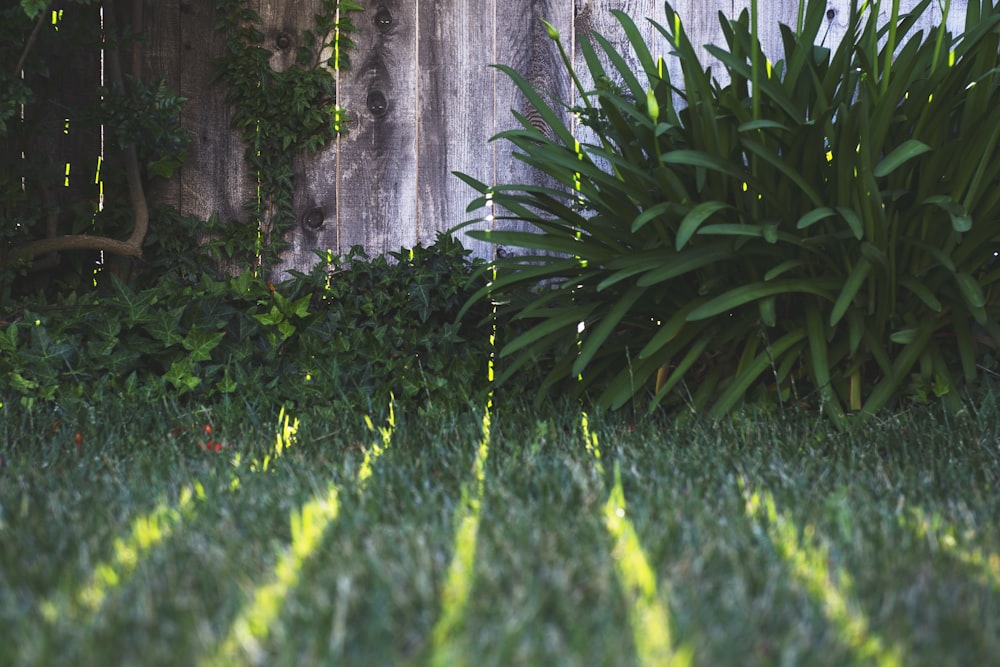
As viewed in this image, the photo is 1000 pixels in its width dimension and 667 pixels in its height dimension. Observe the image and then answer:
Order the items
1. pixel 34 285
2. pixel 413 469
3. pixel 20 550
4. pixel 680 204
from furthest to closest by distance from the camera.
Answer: pixel 34 285 < pixel 680 204 < pixel 413 469 < pixel 20 550

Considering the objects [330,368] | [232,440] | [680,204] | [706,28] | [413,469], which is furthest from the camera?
[706,28]

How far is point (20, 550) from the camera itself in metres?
1.26

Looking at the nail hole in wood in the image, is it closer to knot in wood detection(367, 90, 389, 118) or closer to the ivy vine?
the ivy vine

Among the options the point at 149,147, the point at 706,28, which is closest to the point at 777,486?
the point at 706,28

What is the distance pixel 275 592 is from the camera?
1.04 m

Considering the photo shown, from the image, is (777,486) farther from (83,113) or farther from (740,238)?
(83,113)

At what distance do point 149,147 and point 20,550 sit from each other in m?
2.04

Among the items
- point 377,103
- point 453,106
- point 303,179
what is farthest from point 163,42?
point 453,106

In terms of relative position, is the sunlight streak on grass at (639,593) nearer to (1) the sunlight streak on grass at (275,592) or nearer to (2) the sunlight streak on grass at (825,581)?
(2) the sunlight streak on grass at (825,581)

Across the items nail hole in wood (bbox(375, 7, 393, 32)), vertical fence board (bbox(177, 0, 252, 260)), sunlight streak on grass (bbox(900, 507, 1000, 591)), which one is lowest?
sunlight streak on grass (bbox(900, 507, 1000, 591))

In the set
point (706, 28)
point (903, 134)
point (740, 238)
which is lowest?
point (740, 238)

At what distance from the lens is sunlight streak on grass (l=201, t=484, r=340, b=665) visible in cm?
90

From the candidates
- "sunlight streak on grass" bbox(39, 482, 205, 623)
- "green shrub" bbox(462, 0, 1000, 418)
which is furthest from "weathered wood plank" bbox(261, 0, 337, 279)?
"sunlight streak on grass" bbox(39, 482, 205, 623)

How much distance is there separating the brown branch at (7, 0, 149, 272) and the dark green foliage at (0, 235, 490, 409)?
0.74 feet
